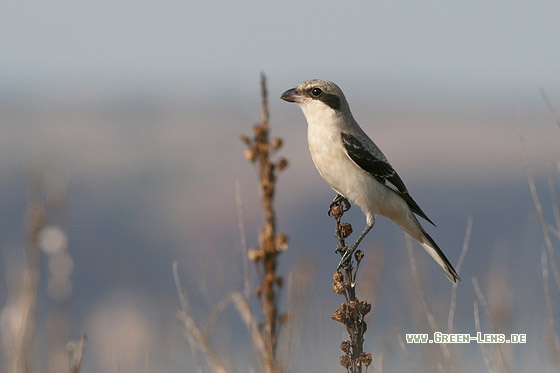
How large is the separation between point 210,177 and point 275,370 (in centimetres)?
6524

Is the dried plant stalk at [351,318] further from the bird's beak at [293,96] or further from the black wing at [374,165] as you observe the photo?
the bird's beak at [293,96]

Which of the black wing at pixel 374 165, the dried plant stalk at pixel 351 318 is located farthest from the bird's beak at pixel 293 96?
the dried plant stalk at pixel 351 318

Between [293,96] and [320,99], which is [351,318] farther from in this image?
[293,96]

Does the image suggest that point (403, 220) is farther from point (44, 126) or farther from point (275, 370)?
point (44, 126)

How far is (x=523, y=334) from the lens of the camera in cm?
516

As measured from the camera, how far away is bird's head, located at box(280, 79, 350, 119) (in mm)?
5555

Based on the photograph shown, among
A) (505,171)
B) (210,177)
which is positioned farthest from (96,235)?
(505,171)

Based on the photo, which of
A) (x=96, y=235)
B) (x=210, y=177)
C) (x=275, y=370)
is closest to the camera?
(x=275, y=370)

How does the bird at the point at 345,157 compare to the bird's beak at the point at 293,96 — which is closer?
the bird at the point at 345,157

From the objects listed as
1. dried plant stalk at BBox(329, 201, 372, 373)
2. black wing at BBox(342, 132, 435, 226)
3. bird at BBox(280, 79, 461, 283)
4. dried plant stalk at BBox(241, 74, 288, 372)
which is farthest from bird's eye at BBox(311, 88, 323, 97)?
dried plant stalk at BBox(241, 74, 288, 372)

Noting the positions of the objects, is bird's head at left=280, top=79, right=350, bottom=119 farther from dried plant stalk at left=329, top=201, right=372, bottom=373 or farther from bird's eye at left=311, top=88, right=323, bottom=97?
dried plant stalk at left=329, top=201, right=372, bottom=373

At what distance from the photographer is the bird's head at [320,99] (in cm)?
555

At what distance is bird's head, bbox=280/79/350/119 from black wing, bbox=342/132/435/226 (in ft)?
0.56

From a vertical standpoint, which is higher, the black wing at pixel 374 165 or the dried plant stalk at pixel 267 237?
the dried plant stalk at pixel 267 237
